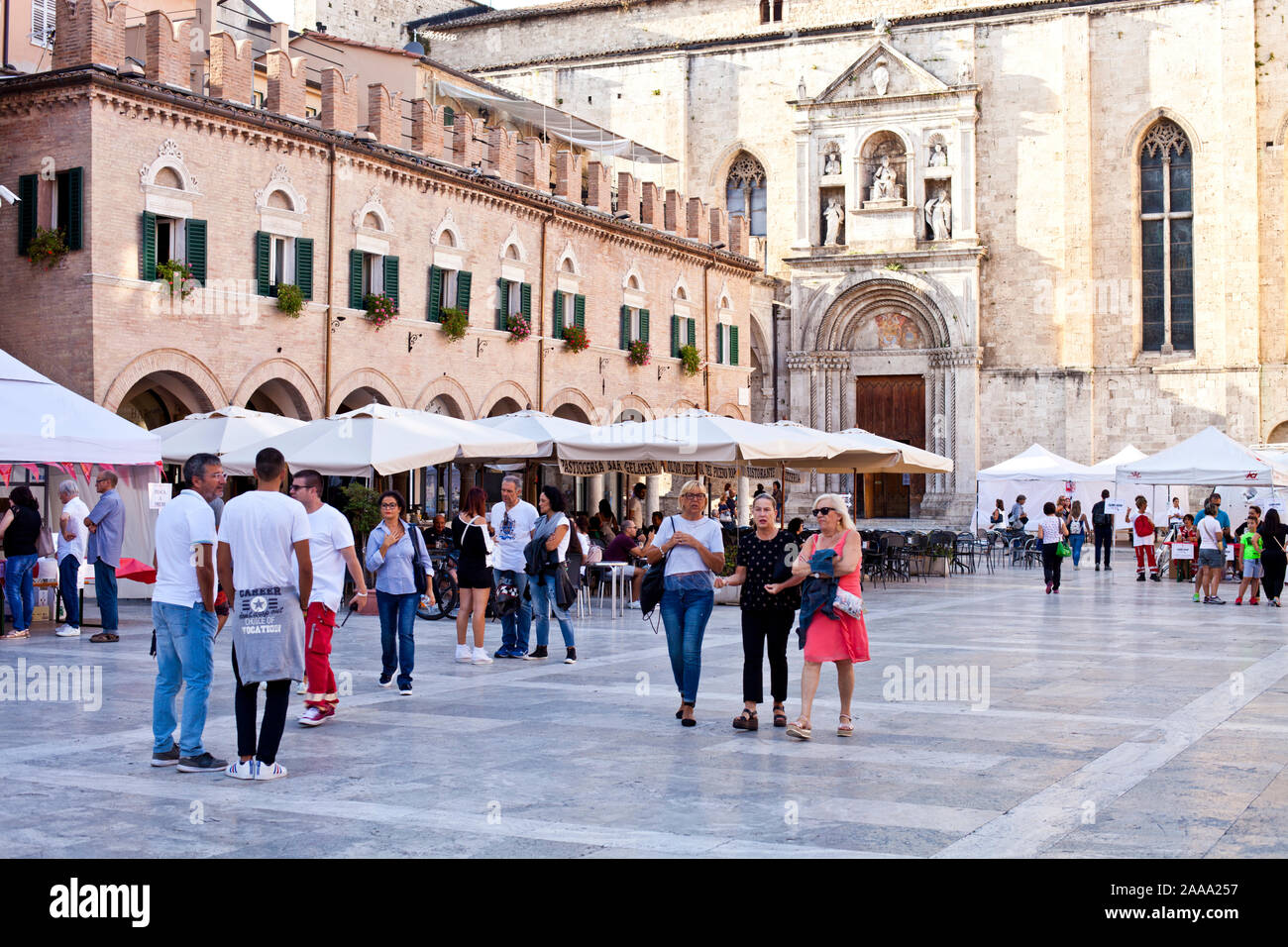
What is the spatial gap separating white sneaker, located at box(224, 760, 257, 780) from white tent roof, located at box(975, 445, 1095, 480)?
25.5 metres

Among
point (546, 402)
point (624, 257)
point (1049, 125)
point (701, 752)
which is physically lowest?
point (701, 752)

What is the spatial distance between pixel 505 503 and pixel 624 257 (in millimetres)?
21828

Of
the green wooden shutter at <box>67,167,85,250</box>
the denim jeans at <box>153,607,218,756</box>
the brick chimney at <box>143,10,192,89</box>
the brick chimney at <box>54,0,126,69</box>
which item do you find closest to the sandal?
the denim jeans at <box>153,607,218,756</box>

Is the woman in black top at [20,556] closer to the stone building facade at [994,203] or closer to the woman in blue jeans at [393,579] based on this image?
the woman in blue jeans at [393,579]

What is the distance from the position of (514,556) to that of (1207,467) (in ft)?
48.3

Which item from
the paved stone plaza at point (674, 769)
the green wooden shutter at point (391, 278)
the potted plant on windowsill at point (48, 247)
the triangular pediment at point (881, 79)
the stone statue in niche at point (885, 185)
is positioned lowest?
the paved stone plaza at point (674, 769)

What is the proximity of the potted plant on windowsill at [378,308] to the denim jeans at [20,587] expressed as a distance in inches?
459

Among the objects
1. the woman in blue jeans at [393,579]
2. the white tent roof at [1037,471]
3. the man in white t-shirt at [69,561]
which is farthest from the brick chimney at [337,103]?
the woman in blue jeans at [393,579]

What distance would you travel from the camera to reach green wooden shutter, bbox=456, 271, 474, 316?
29.5 meters

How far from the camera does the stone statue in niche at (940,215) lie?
42.9 meters

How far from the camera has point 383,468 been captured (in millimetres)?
18219

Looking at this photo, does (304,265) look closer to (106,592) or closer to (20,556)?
(20,556)
